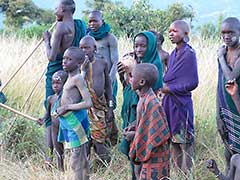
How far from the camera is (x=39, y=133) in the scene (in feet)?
20.6

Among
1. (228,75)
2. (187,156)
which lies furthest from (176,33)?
(187,156)

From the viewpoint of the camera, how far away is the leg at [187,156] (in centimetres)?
514

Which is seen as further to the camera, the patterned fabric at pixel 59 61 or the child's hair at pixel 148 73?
the patterned fabric at pixel 59 61

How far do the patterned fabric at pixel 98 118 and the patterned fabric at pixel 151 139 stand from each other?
54.2 inches

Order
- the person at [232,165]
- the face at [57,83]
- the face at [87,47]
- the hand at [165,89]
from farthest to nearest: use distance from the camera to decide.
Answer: the hand at [165,89] < the face at [87,47] < the face at [57,83] < the person at [232,165]

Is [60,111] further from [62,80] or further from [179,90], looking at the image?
[179,90]

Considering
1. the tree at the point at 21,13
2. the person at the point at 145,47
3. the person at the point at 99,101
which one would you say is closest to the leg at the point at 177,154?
the person at the point at 99,101

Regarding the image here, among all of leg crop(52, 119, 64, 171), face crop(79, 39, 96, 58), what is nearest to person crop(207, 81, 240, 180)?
face crop(79, 39, 96, 58)

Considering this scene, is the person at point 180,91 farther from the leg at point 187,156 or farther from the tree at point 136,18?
the tree at point 136,18

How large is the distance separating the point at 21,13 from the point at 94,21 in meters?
17.0

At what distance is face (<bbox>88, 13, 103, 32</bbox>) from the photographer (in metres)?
5.89

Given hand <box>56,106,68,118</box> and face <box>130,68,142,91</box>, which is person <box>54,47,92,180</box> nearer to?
hand <box>56,106,68,118</box>

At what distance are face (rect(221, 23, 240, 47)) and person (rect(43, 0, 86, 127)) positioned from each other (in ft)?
5.35

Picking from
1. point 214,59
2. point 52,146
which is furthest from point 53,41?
point 214,59
